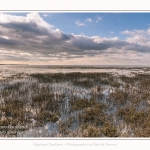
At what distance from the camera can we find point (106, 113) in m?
8.35

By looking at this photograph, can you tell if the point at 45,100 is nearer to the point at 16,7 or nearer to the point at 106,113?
the point at 106,113

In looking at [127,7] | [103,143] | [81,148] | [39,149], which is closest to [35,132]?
[39,149]

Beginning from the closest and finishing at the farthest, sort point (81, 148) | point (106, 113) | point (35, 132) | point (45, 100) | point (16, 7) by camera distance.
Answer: point (81, 148), point (35, 132), point (16, 7), point (106, 113), point (45, 100)

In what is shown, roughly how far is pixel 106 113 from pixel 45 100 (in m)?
4.00

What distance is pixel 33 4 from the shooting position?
770 cm

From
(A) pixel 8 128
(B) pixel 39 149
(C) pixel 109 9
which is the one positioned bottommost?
(B) pixel 39 149

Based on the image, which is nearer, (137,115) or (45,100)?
(137,115)

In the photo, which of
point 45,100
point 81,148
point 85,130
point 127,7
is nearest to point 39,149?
point 81,148

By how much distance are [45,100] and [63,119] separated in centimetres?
288

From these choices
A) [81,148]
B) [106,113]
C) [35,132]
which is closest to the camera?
[81,148]

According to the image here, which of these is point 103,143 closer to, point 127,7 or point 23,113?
point 23,113

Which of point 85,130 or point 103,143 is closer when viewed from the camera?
point 103,143

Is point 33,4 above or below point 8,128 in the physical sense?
above

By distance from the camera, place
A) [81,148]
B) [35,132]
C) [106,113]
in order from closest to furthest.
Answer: [81,148] → [35,132] → [106,113]
